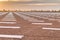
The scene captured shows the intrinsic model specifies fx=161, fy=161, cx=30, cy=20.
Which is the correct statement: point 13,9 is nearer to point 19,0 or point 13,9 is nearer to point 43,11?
point 19,0

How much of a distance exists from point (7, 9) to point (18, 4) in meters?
0.29

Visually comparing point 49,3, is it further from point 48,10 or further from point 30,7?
point 30,7

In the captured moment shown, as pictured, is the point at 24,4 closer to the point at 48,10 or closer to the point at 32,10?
the point at 32,10

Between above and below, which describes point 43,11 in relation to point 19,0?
below

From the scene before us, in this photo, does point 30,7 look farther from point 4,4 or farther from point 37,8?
point 4,4

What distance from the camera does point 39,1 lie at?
3.32 metres

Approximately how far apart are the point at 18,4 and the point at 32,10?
0.34 metres

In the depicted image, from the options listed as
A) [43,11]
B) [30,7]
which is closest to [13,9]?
[30,7]

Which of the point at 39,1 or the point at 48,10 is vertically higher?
the point at 39,1

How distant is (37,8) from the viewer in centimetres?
337

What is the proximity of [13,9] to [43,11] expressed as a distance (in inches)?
25.4

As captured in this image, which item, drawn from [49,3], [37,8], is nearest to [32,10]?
[37,8]

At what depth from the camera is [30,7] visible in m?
3.32

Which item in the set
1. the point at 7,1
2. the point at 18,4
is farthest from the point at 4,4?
the point at 18,4
